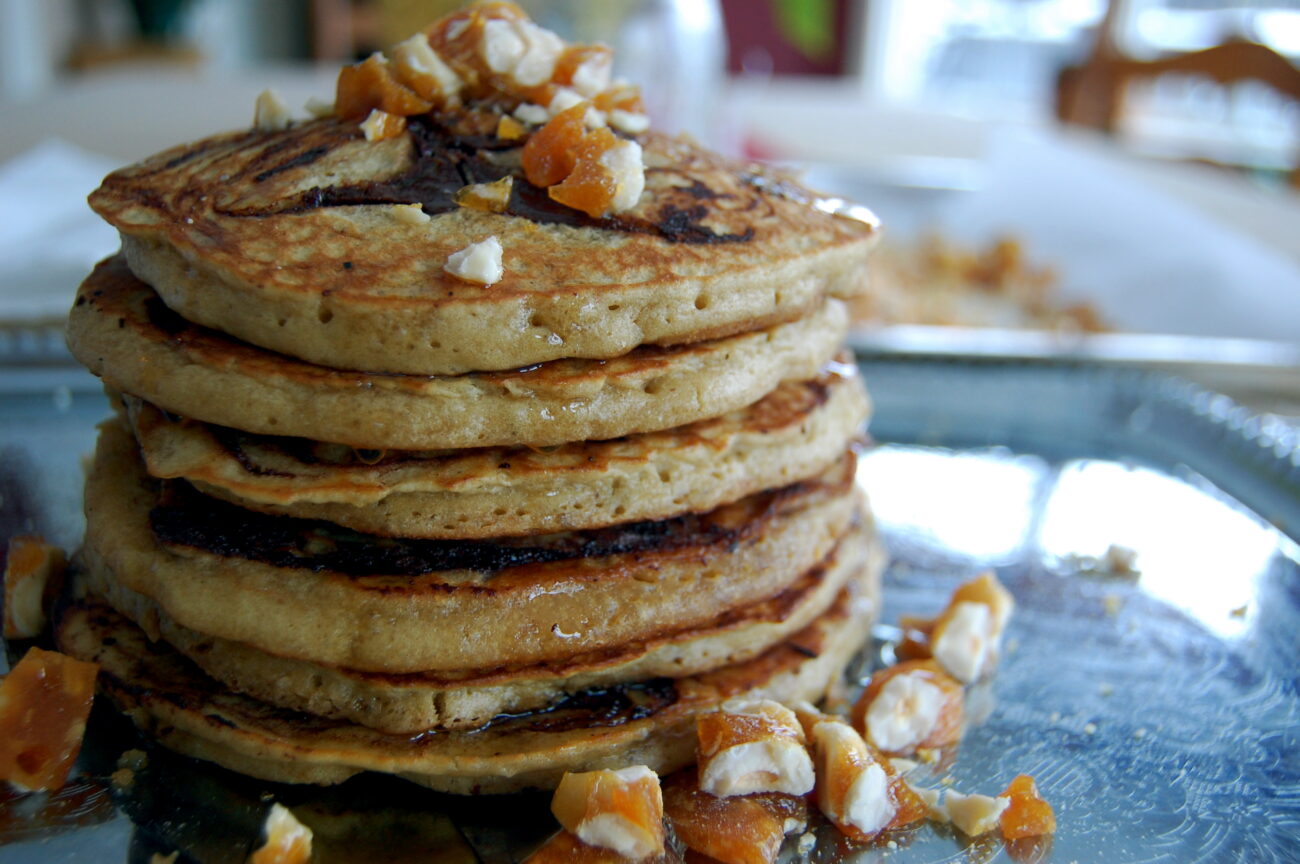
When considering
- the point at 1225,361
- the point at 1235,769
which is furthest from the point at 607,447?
the point at 1225,361

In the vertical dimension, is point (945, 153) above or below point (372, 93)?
below

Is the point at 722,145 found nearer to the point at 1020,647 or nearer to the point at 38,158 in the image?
the point at 38,158

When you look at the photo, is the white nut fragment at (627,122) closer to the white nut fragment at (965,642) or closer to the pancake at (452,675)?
the pancake at (452,675)

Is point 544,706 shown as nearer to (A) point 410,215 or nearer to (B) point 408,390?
(B) point 408,390

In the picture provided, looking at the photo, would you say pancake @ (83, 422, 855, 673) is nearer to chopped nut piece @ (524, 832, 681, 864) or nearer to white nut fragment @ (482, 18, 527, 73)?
chopped nut piece @ (524, 832, 681, 864)

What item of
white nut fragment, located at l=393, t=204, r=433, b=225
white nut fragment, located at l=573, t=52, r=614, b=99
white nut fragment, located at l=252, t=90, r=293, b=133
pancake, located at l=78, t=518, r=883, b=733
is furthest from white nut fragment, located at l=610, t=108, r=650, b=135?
pancake, located at l=78, t=518, r=883, b=733

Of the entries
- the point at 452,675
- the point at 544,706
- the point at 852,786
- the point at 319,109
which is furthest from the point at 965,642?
the point at 319,109
